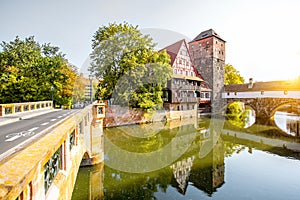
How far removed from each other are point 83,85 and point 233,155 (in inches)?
1163

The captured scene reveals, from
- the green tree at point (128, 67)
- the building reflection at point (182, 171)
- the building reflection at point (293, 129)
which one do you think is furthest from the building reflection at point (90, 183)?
the building reflection at point (293, 129)

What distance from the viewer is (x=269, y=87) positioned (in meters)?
33.2

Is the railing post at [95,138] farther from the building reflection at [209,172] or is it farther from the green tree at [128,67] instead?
the green tree at [128,67]

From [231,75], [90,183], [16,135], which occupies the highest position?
[231,75]

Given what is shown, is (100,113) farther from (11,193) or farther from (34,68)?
(34,68)

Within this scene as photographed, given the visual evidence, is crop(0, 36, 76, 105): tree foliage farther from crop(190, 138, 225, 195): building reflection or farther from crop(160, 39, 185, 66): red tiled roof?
crop(190, 138, 225, 195): building reflection

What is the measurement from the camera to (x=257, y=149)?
15633mm

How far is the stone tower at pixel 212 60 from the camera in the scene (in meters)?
36.0

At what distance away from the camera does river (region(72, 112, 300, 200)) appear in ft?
27.6

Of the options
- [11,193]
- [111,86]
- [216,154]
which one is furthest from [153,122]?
[11,193]

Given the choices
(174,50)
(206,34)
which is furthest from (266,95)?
(174,50)

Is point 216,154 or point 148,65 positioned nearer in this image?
point 216,154

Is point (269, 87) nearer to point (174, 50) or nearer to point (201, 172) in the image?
point (174, 50)

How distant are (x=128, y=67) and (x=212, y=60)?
2115cm
